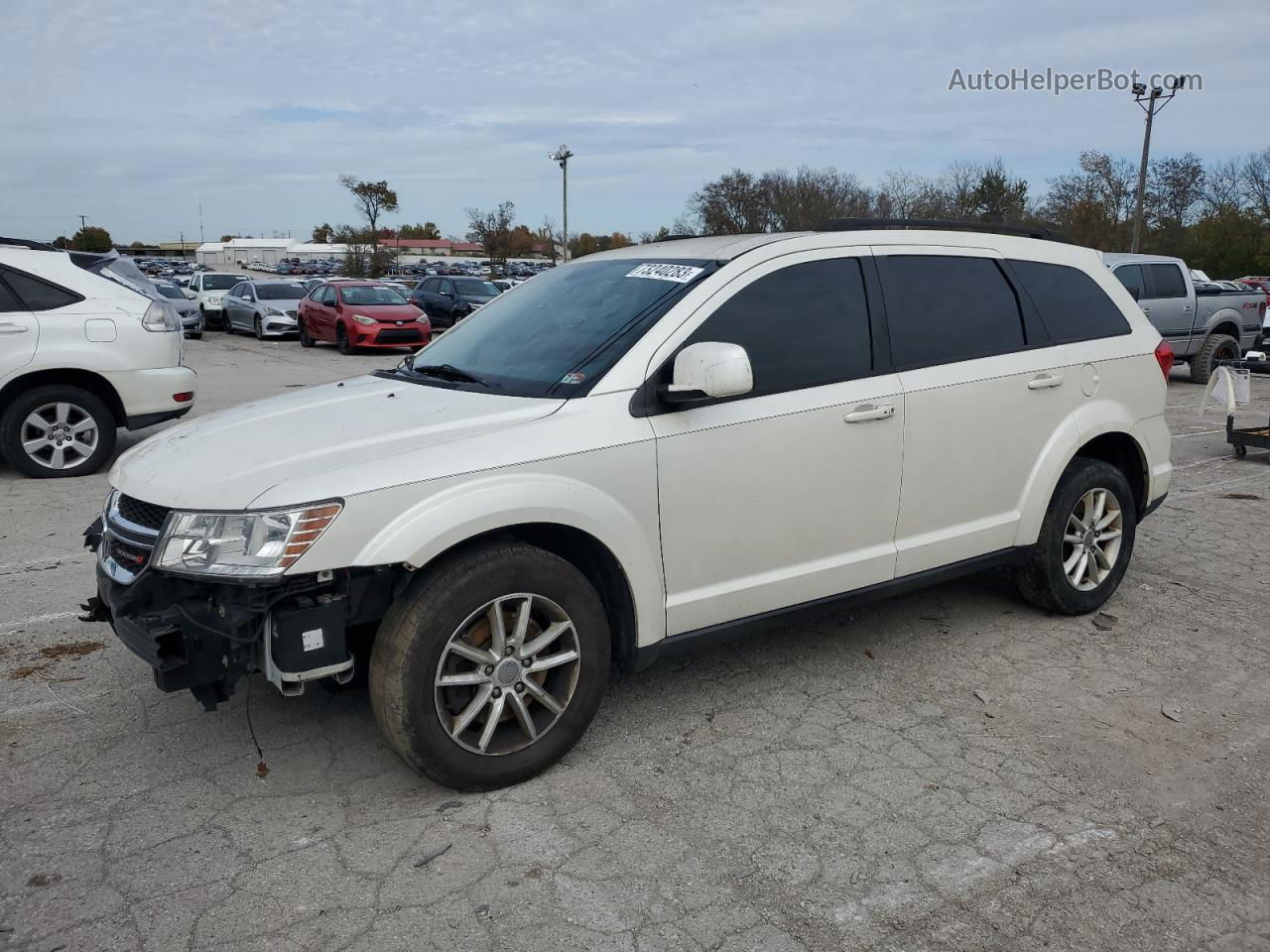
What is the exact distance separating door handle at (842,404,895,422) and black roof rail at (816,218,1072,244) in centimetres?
80

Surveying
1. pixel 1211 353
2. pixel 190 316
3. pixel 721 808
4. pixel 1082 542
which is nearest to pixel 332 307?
pixel 190 316

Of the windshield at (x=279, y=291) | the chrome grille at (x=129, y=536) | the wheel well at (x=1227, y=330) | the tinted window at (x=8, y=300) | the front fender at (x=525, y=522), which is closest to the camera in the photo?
the front fender at (x=525, y=522)

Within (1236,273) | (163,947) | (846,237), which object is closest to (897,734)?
(846,237)

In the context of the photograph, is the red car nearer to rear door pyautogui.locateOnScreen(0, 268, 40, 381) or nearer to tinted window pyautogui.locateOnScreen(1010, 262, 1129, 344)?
rear door pyautogui.locateOnScreen(0, 268, 40, 381)

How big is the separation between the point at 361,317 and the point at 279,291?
6.55 meters

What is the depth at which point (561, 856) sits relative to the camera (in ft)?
9.73

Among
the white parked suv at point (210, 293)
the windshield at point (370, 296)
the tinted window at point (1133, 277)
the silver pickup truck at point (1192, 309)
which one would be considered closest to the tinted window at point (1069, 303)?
the silver pickup truck at point (1192, 309)

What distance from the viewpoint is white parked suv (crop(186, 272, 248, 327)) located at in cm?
2834

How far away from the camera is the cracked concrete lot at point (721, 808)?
2672 millimetres

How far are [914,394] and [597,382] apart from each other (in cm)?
141

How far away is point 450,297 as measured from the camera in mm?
25703

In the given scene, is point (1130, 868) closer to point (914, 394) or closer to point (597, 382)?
point (914, 394)

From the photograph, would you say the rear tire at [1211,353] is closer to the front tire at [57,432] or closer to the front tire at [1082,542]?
the front tire at [1082,542]

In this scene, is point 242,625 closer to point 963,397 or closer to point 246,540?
point 246,540
